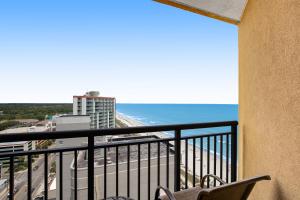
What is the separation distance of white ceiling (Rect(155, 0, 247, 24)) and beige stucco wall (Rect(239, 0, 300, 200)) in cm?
12

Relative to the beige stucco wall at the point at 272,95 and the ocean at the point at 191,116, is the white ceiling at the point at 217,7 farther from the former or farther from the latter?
the ocean at the point at 191,116

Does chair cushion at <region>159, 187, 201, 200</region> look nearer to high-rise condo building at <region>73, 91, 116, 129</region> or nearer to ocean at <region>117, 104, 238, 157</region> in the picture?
high-rise condo building at <region>73, 91, 116, 129</region>

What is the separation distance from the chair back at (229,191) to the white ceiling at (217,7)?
1784mm

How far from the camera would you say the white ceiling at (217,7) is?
210 centimetres

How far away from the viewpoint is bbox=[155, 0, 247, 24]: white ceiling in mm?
2102

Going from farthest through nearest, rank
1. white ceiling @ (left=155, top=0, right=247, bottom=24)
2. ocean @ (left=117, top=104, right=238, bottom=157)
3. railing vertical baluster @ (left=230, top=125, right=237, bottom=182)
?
ocean @ (left=117, top=104, right=238, bottom=157) → railing vertical baluster @ (left=230, top=125, right=237, bottom=182) → white ceiling @ (left=155, top=0, right=247, bottom=24)

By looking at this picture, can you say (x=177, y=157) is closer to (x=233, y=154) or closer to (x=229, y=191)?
(x=233, y=154)

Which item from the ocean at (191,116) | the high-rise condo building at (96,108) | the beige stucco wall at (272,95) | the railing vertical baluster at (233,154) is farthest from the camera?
the ocean at (191,116)

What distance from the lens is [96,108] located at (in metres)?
11.2

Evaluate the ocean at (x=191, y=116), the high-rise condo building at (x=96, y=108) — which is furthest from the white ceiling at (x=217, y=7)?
the ocean at (x=191, y=116)

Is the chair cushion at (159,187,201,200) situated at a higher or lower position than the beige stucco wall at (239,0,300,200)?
lower

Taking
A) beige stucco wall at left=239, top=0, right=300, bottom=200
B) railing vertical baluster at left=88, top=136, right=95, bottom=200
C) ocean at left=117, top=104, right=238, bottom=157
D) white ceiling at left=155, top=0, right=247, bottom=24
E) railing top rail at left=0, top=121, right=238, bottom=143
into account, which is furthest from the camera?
ocean at left=117, top=104, right=238, bottom=157

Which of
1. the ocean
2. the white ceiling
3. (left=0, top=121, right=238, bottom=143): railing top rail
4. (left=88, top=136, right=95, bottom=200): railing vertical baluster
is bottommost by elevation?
the ocean

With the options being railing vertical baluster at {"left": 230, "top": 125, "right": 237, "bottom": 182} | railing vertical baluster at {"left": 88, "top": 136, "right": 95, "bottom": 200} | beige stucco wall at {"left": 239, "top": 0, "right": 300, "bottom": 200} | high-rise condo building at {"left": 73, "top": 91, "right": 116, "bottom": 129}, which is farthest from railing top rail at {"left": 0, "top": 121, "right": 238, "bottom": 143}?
high-rise condo building at {"left": 73, "top": 91, "right": 116, "bottom": 129}
